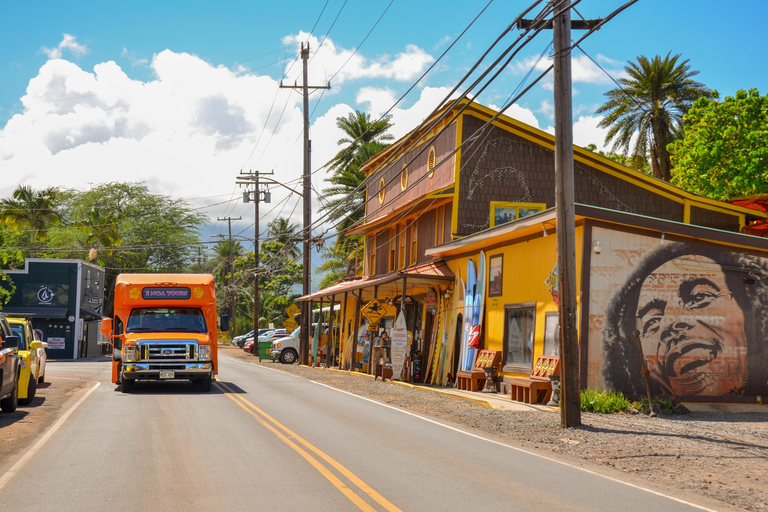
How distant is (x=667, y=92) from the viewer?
41125 mm

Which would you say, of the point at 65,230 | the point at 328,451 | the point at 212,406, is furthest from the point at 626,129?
the point at 65,230

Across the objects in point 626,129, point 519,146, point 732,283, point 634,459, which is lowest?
point 634,459

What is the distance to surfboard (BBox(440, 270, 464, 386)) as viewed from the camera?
79.5 feet

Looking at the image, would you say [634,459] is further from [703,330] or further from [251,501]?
[703,330]

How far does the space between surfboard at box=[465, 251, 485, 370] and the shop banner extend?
2.84m

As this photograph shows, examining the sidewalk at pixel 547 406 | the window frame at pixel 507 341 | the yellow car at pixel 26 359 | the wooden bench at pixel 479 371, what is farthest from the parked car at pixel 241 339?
the sidewalk at pixel 547 406

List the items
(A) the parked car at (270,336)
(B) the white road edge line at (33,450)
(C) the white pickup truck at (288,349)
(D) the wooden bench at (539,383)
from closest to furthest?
1. (B) the white road edge line at (33,450)
2. (D) the wooden bench at (539,383)
3. (C) the white pickup truck at (288,349)
4. (A) the parked car at (270,336)

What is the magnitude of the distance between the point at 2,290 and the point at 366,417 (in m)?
36.4

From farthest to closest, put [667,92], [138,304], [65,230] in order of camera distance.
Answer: [65,230]
[667,92]
[138,304]

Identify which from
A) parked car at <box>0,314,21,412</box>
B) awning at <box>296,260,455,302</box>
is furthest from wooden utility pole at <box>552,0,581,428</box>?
awning at <box>296,260,455,302</box>

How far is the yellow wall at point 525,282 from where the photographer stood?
1859 cm

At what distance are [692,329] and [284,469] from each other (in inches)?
459

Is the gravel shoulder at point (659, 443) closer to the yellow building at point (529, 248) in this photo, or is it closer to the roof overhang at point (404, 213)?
the yellow building at point (529, 248)

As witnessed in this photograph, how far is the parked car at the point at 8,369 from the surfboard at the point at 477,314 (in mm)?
12621
